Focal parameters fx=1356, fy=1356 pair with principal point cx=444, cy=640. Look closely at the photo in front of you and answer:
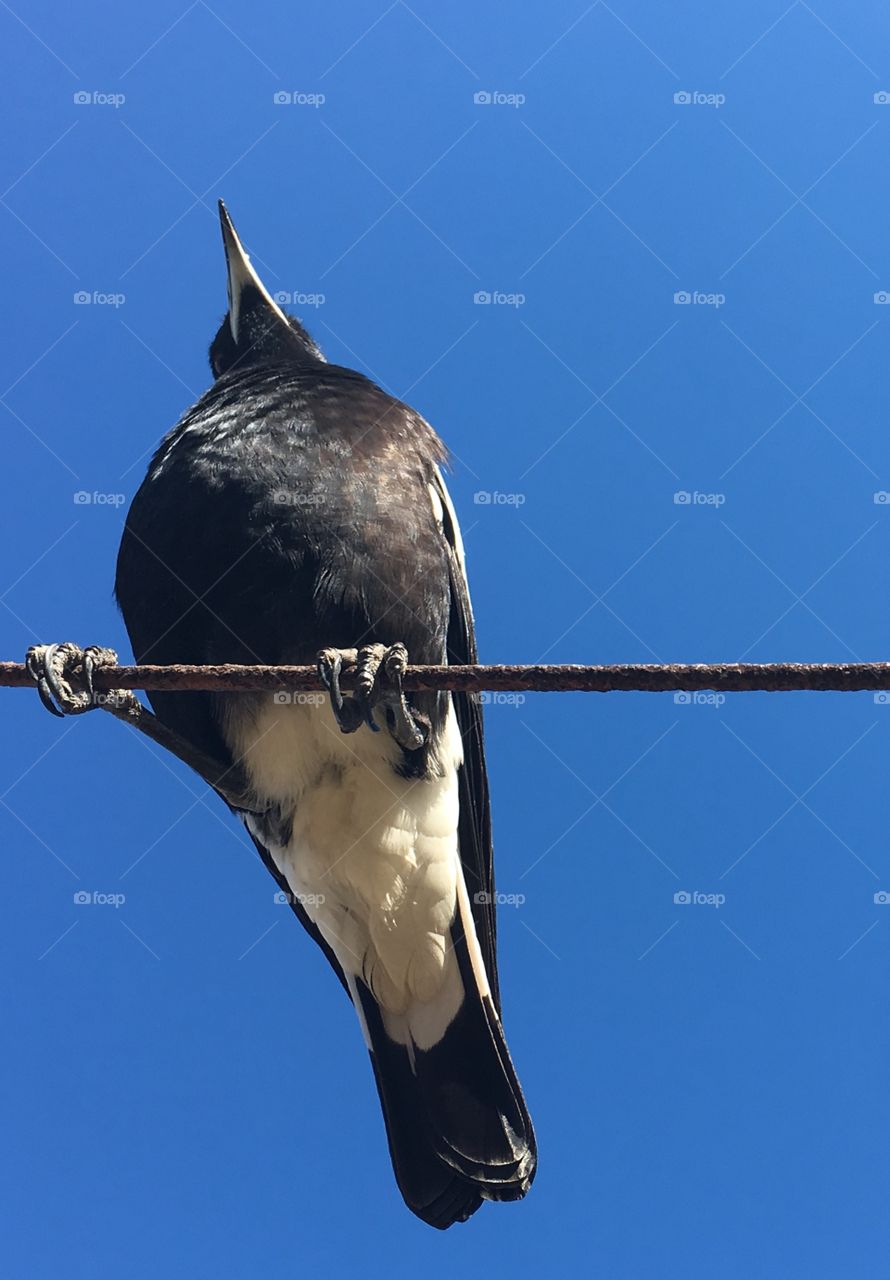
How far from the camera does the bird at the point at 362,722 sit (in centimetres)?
415

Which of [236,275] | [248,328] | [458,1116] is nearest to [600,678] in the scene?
[458,1116]

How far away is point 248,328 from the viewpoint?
6090 millimetres

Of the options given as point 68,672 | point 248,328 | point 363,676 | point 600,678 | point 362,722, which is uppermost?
point 248,328

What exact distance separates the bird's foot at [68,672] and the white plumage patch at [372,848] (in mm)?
931

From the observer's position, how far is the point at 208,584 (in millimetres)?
4238

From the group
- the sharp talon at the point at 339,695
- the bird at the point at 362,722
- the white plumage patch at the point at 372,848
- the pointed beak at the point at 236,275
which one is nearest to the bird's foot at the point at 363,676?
the sharp talon at the point at 339,695

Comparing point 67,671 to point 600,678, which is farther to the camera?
point 67,671

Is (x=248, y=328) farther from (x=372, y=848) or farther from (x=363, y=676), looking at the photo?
(x=363, y=676)

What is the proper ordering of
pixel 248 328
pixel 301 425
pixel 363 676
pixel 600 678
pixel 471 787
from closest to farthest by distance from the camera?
pixel 600 678 → pixel 363 676 → pixel 301 425 → pixel 471 787 → pixel 248 328

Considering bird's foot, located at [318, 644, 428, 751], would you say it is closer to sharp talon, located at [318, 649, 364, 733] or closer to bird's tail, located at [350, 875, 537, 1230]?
sharp talon, located at [318, 649, 364, 733]

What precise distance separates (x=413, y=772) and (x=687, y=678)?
212 centimetres

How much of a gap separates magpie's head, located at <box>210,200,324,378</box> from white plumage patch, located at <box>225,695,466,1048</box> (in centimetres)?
212

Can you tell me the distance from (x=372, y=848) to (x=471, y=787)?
440 mm

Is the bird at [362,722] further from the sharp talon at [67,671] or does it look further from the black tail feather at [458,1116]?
the sharp talon at [67,671]
